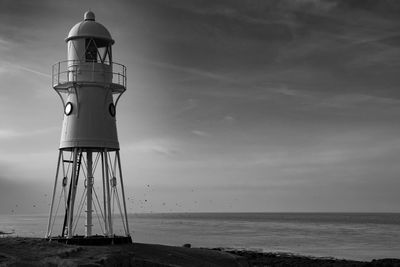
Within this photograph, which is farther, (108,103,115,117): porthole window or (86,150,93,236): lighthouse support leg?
(108,103,115,117): porthole window

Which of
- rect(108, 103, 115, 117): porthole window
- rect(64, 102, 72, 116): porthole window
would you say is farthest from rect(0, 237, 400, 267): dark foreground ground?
rect(108, 103, 115, 117): porthole window

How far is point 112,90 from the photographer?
89.8ft

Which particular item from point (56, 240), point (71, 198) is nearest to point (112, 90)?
point (71, 198)

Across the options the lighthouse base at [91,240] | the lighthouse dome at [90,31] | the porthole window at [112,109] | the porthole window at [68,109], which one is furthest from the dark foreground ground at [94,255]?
the lighthouse dome at [90,31]

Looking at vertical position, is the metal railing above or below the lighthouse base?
above

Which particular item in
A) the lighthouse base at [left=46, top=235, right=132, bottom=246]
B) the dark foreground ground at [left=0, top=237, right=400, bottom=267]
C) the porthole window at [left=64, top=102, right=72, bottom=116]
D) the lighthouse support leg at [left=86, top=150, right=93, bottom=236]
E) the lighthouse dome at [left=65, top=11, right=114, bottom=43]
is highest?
the lighthouse dome at [left=65, top=11, right=114, bottom=43]

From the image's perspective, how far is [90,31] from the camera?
26641 millimetres

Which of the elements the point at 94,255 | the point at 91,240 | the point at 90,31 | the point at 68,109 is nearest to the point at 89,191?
the point at 91,240

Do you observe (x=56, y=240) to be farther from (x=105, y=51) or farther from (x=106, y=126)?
(x=105, y=51)

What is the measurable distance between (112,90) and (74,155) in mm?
3707

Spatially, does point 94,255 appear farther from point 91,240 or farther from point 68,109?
point 68,109

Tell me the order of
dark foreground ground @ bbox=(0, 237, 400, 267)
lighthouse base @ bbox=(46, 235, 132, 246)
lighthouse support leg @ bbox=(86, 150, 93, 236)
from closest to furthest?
1. dark foreground ground @ bbox=(0, 237, 400, 267)
2. lighthouse base @ bbox=(46, 235, 132, 246)
3. lighthouse support leg @ bbox=(86, 150, 93, 236)

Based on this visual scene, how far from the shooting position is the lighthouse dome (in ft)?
87.4

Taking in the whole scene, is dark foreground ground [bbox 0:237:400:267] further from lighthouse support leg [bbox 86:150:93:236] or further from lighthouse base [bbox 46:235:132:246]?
lighthouse support leg [bbox 86:150:93:236]
